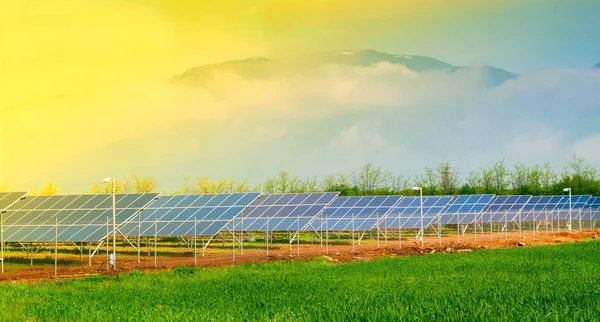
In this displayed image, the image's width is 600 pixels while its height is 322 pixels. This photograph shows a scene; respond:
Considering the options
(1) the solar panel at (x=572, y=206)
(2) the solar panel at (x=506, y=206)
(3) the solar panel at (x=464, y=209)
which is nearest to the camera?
(3) the solar panel at (x=464, y=209)

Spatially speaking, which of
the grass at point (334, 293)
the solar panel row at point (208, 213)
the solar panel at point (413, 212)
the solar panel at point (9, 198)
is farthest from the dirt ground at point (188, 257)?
the grass at point (334, 293)

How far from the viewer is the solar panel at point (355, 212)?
178ft

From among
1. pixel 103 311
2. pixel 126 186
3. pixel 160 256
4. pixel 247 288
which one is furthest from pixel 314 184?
pixel 103 311

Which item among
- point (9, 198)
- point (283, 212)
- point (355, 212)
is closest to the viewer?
point (9, 198)

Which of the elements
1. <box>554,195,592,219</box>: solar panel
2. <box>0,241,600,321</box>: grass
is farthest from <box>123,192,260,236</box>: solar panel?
<box>554,195,592,219</box>: solar panel

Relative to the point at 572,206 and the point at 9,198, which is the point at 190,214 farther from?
the point at 572,206

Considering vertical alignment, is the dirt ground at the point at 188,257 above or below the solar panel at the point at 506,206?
below

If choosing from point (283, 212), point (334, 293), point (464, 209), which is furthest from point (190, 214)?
point (464, 209)

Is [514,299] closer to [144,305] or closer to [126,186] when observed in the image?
[144,305]

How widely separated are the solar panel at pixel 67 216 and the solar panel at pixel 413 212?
766 inches

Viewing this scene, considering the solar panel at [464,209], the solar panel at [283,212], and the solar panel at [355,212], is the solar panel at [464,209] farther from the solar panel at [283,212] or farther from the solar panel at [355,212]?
the solar panel at [283,212]

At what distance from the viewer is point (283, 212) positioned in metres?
56.4

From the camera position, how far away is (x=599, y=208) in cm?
8212

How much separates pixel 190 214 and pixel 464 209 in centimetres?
3010
